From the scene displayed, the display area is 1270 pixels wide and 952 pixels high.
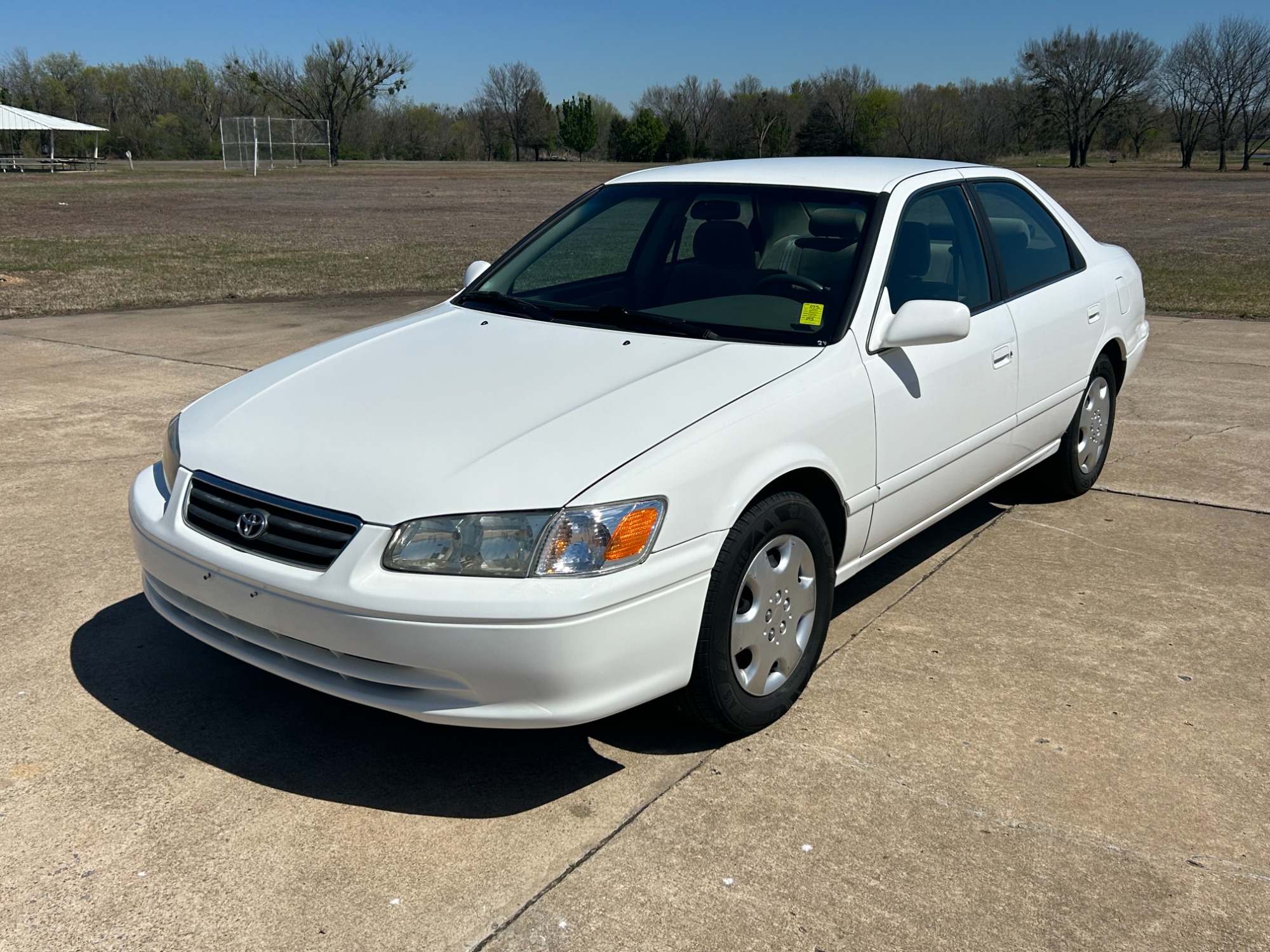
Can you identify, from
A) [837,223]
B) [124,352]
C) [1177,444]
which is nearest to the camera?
[837,223]

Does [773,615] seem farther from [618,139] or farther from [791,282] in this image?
[618,139]

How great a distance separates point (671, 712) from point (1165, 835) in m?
1.30

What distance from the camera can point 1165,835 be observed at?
286cm

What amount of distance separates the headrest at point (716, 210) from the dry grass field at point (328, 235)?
917cm

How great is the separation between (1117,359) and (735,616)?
3415mm

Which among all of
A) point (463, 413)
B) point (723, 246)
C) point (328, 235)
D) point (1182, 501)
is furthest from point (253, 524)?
point (328, 235)

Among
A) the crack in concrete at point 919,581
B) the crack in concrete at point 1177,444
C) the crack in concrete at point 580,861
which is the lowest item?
the crack in concrete at point 580,861

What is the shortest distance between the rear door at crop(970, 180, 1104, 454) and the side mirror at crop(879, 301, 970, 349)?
0.95 metres

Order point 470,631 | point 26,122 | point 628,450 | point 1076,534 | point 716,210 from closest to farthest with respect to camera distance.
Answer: point 470,631, point 628,450, point 716,210, point 1076,534, point 26,122

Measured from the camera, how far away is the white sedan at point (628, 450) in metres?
2.74

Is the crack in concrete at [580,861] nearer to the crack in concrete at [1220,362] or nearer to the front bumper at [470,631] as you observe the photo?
the front bumper at [470,631]

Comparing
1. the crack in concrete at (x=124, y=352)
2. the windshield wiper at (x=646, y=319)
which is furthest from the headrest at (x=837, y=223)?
the crack in concrete at (x=124, y=352)

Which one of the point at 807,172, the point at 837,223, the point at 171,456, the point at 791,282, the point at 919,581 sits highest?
the point at 807,172

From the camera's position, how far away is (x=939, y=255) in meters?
4.19
